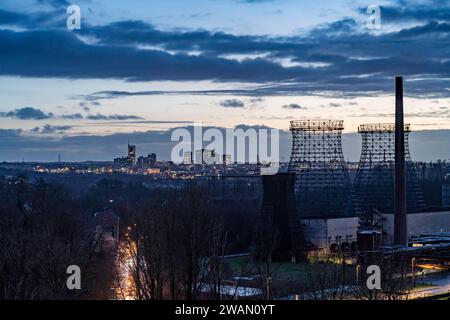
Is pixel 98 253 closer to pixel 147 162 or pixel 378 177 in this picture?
pixel 378 177

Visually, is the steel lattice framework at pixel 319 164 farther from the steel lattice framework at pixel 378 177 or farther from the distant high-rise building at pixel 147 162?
the distant high-rise building at pixel 147 162

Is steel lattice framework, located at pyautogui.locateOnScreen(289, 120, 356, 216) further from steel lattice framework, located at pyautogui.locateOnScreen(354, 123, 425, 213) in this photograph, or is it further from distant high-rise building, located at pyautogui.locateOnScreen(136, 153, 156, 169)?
distant high-rise building, located at pyautogui.locateOnScreen(136, 153, 156, 169)

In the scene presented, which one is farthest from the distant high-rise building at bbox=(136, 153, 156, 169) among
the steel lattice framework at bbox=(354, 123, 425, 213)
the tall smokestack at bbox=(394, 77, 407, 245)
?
the tall smokestack at bbox=(394, 77, 407, 245)

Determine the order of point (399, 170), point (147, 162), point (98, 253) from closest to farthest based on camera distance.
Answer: point (98, 253), point (399, 170), point (147, 162)

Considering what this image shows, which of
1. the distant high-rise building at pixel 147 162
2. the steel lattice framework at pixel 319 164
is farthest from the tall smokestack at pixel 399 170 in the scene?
the distant high-rise building at pixel 147 162

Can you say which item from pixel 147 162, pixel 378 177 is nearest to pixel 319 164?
pixel 378 177
